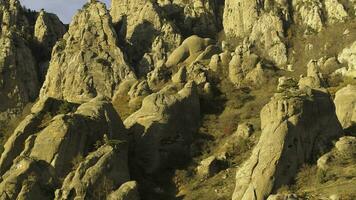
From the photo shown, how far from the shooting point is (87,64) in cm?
10088

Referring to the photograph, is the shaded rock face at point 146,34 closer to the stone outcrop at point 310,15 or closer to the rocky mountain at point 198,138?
the stone outcrop at point 310,15

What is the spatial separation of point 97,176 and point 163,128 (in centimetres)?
880

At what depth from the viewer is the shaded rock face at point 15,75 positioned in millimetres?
108094

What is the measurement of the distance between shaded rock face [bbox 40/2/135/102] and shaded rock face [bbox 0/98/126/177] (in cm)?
4356

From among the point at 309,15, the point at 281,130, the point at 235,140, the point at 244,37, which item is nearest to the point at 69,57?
the point at 244,37

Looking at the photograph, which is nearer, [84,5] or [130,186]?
[130,186]

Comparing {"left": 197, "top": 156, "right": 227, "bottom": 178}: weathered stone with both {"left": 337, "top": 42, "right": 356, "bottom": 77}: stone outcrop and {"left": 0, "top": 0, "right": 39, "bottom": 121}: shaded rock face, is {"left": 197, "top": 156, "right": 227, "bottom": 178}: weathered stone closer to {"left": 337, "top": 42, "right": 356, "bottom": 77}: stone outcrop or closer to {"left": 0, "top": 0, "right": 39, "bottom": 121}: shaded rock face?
{"left": 337, "top": 42, "right": 356, "bottom": 77}: stone outcrop

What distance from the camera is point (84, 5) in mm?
120938

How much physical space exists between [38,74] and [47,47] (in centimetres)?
867

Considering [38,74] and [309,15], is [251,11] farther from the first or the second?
[38,74]

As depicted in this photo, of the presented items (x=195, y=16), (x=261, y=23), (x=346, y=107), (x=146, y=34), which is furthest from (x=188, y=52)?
(x=261, y=23)

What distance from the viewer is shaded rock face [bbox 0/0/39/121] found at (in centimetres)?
10809

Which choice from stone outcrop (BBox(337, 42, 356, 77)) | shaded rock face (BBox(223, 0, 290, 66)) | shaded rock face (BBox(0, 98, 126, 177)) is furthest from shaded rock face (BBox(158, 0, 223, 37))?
shaded rock face (BBox(0, 98, 126, 177))

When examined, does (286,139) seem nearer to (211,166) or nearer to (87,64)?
(211,166)
